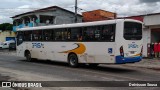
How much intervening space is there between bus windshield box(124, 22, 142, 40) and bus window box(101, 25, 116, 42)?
27.1 inches

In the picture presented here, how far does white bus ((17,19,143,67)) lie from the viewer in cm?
1587

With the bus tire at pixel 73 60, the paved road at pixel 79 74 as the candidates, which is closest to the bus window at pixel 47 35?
the bus tire at pixel 73 60

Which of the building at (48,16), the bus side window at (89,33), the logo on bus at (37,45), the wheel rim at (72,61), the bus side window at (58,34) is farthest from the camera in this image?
the building at (48,16)

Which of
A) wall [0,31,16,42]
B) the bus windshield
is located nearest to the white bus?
the bus windshield

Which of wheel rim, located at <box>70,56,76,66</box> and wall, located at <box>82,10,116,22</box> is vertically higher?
wall, located at <box>82,10,116,22</box>

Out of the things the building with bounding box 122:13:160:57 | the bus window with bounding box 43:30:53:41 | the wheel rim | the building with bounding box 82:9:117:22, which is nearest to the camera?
the wheel rim

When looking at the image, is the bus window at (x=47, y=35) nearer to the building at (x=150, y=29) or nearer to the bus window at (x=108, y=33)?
the bus window at (x=108, y=33)

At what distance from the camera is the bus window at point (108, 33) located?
15996 millimetres

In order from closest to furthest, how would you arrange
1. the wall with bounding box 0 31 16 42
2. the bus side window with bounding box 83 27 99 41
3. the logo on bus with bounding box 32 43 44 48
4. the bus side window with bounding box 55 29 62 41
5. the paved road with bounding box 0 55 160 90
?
the paved road with bounding box 0 55 160 90 < the bus side window with bounding box 83 27 99 41 < the bus side window with bounding box 55 29 62 41 < the logo on bus with bounding box 32 43 44 48 < the wall with bounding box 0 31 16 42

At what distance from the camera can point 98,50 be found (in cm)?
1684

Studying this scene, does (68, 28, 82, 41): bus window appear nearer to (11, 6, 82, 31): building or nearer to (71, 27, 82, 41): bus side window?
(71, 27, 82, 41): bus side window

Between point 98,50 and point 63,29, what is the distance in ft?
12.0

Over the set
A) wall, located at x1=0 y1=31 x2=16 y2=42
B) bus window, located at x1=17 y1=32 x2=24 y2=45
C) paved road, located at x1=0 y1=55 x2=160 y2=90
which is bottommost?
paved road, located at x1=0 y1=55 x2=160 y2=90

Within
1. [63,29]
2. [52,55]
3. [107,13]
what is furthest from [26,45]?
[107,13]
